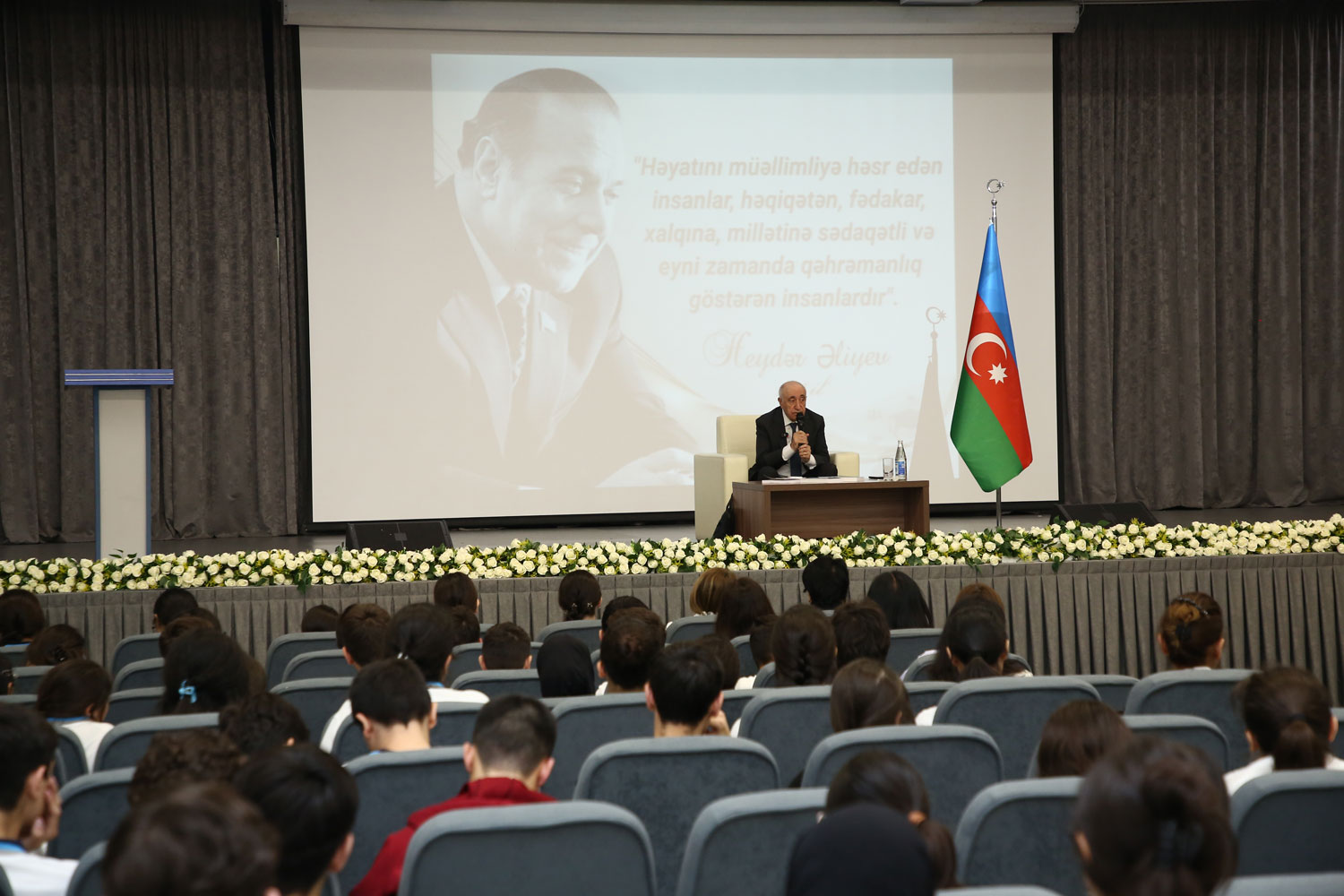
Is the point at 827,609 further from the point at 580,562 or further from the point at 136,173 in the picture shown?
the point at 136,173

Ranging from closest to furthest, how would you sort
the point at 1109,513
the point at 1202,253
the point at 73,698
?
the point at 73,698 < the point at 1109,513 < the point at 1202,253

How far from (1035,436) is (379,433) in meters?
5.66

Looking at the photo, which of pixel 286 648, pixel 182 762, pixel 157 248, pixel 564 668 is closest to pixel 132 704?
pixel 286 648

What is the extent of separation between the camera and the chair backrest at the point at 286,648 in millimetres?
4488

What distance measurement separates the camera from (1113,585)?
6086 mm

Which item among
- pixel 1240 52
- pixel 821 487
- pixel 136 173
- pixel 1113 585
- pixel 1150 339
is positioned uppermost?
pixel 1240 52

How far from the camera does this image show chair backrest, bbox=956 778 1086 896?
1.93m

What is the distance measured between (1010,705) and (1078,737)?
80 cm

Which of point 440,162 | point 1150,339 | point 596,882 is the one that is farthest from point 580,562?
point 1150,339

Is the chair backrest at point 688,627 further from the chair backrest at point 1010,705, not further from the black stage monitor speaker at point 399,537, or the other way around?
the black stage monitor speaker at point 399,537

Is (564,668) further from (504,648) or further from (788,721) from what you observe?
(788,721)

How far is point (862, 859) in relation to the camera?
4.56ft

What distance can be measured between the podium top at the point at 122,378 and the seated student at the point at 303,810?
6013 mm

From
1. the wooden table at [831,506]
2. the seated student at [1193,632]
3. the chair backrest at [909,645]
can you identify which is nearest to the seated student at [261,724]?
the chair backrest at [909,645]
